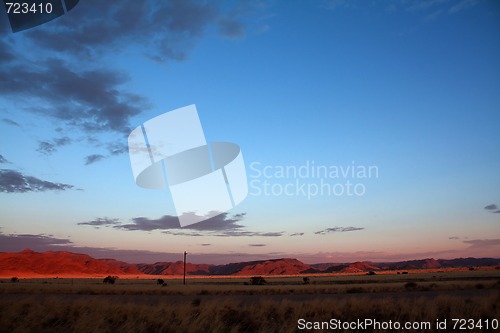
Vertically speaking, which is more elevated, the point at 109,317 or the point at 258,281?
the point at 109,317

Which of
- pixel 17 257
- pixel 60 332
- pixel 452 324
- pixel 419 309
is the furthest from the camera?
pixel 17 257

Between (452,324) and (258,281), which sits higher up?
(452,324)

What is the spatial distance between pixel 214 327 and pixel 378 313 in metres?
6.25

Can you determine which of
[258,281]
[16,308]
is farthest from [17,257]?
[16,308]

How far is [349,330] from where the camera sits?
11516mm

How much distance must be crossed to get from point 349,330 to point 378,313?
3025 mm

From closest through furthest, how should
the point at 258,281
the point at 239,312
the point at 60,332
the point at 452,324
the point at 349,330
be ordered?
the point at 60,332 < the point at 349,330 < the point at 452,324 < the point at 239,312 < the point at 258,281

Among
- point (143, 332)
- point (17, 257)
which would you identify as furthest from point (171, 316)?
point (17, 257)

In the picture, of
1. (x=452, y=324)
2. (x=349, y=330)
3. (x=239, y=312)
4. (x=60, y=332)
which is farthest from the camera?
(x=239, y=312)

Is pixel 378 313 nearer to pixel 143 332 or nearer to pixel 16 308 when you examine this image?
pixel 143 332

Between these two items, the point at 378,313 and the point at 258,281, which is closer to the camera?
the point at 378,313

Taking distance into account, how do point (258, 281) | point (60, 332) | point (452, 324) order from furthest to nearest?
point (258, 281) < point (452, 324) < point (60, 332)

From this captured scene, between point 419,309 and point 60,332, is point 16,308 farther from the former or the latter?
point 419,309

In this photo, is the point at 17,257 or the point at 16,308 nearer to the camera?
the point at 16,308
